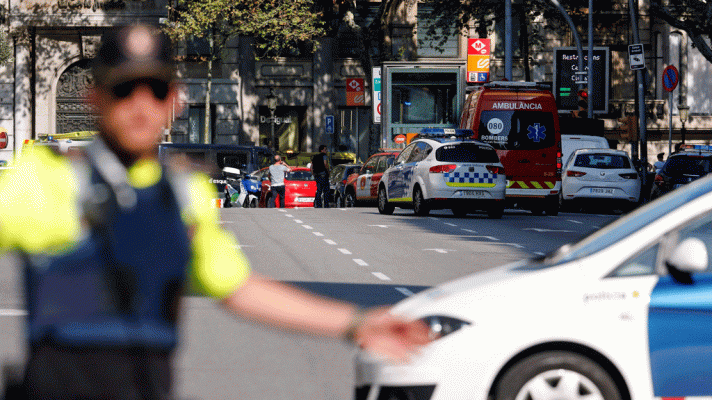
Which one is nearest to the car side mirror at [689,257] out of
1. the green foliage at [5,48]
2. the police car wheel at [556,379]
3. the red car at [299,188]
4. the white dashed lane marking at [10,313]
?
the police car wheel at [556,379]

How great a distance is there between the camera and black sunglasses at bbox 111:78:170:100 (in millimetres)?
2385

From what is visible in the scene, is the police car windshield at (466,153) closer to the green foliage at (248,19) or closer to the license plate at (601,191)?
the license plate at (601,191)

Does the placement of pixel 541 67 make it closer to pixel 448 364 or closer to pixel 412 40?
pixel 412 40

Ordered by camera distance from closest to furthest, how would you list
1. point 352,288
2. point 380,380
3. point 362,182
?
point 380,380
point 352,288
point 362,182

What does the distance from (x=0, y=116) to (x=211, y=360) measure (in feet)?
132

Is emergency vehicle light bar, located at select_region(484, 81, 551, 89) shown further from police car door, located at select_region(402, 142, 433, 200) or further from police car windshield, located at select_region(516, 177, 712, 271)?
police car windshield, located at select_region(516, 177, 712, 271)

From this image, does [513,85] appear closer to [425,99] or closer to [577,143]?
[577,143]

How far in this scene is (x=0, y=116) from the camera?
151 feet

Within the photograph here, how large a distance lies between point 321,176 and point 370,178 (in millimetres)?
3146

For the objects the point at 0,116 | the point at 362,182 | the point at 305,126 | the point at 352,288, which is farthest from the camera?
the point at 305,126

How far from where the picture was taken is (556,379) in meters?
4.92

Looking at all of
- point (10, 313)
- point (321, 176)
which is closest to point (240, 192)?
point (321, 176)

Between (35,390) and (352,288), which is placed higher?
(35,390)

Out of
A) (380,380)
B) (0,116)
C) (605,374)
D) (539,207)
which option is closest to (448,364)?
(380,380)
